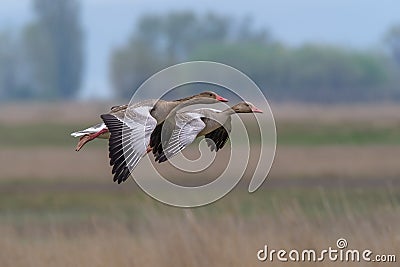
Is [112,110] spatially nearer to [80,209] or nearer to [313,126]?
[80,209]

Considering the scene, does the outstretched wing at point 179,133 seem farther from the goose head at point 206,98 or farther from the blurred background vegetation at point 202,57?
the blurred background vegetation at point 202,57

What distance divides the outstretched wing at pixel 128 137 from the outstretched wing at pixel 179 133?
12 centimetres

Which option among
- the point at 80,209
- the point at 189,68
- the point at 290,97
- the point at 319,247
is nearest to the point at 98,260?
the point at 319,247

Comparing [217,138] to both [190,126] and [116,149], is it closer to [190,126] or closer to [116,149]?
[190,126]

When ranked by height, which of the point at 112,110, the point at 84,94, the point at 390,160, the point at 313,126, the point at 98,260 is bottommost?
the point at 84,94

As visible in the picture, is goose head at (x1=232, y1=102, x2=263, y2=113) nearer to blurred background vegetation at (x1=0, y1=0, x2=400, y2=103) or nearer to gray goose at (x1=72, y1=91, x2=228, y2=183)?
gray goose at (x1=72, y1=91, x2=228, y2=183)

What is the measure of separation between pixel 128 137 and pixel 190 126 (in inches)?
13.4

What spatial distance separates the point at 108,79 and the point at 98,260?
3227 inches

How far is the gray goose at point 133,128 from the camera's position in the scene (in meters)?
7.50

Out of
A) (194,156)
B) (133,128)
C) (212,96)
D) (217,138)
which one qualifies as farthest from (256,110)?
(194,156)

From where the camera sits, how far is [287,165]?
34438 millimetres

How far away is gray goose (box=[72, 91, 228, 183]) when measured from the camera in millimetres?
7496

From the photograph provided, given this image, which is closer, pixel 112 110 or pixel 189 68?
pixel 189 68

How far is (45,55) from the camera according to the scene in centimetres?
10144
